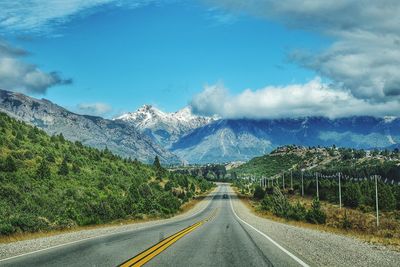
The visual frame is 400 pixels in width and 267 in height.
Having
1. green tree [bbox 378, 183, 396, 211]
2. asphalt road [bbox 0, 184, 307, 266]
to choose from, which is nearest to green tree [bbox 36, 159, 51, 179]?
asphalt road [bbox 0, 184, 307, 266]

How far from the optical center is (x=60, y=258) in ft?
47.0

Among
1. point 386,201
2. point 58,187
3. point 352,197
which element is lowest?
point 386,201

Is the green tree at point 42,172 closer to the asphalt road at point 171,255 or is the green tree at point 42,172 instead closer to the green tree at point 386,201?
the asphalt road at point 171,255

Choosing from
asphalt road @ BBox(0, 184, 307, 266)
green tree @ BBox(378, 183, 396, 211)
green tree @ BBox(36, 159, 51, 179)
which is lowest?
asphalt road @ BBox(0, 184, 307, 266)

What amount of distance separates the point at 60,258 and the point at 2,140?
61847mm

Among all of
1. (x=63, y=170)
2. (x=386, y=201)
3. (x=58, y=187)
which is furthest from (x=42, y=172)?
(x=386, y=201)

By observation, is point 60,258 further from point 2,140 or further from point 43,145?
point 43,145

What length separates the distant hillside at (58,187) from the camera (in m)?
37.2

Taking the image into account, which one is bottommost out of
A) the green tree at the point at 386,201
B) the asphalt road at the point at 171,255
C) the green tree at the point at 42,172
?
the asphalt road at the point at 171,255

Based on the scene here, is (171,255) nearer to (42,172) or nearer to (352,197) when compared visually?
(42,172)

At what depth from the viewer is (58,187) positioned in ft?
202

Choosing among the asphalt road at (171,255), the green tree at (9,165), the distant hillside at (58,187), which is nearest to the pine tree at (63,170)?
the distant hillside at (58,187)

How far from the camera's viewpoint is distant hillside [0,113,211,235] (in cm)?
3722

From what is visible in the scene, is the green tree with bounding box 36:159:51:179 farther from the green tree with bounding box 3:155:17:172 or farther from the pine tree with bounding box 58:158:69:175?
the pine tree with bounding box 58:158:69:175
